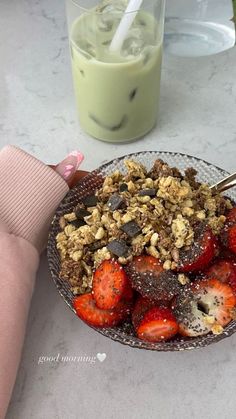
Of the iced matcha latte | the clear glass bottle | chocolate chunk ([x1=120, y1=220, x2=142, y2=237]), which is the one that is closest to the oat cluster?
chocolate chunk ([x1=120, y1=220, x2=142, y2=237])

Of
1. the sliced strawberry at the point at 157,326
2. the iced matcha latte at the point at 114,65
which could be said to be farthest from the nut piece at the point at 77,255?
the iced matcha latte at the point at 114,65

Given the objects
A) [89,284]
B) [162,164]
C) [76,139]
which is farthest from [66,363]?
[76,139]

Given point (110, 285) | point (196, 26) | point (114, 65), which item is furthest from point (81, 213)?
point (196, 26)

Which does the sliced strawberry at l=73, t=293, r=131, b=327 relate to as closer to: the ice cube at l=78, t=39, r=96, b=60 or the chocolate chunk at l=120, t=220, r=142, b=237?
the chocolate chunk at l=120, t=220, r=142, b=237

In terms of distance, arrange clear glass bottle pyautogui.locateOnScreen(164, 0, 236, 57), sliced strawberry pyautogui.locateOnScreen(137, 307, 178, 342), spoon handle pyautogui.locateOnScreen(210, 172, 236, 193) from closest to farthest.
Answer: sliced strawberry pyautogui.locateOnScreen(137, 307, 178, 342) < spoon handle pyautogui.locateOnScreen(210, 172, 236, 193) < clear glass bottle pyautogui.locateOnScreen(164, 0, 236, 57)

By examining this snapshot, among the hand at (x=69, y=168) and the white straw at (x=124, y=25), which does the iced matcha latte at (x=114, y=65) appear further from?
the hand at (x=69, y=168)

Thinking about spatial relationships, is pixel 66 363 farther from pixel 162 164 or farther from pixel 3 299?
pixel 162 164
